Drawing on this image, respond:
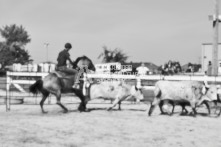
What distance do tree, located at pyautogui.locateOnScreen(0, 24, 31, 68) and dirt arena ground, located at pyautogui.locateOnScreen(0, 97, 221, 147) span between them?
61.1 metres

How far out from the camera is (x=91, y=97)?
39.6 ft

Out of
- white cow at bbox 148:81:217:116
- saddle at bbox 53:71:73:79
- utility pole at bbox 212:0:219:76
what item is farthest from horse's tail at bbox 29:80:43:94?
utility pole at bbox 212:0:219:76

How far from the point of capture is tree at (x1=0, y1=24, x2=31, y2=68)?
7034 cm

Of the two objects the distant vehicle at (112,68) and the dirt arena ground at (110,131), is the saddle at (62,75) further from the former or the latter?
the distant vehicle at (112,68)

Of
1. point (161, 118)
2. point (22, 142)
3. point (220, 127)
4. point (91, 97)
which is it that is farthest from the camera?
point (91, 97)

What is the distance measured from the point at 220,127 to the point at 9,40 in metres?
74.0

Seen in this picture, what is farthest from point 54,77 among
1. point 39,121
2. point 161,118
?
point 161,118

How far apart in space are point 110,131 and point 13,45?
70.3 m

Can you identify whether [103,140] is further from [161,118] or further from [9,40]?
[9,40]

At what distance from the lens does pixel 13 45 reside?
247 feet

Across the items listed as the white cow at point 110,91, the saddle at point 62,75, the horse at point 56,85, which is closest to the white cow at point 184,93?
the white cow at point 110,91

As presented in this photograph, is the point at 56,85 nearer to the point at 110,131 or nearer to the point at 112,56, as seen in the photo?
the point at 110,131

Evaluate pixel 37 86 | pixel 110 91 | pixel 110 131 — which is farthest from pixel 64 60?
pixel 110 131

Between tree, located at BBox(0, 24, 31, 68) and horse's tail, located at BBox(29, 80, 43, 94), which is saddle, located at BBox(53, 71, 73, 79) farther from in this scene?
tree, located at BBox(0, 24, 31, 68)
